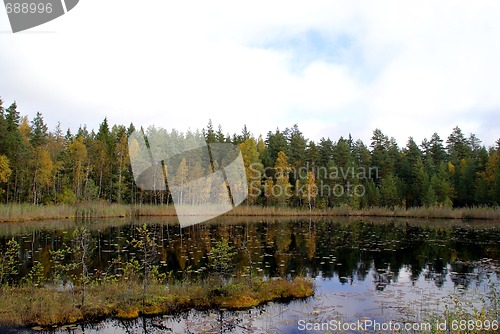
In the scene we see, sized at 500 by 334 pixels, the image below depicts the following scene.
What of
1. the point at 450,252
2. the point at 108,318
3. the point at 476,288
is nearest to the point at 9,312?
the point at 108,318

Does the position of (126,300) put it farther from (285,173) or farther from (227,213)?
(285,173)

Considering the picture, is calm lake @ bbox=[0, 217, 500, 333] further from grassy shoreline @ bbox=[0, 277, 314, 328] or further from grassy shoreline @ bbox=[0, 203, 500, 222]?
grassy shoreline @ bbox=[0, 203, 500, 222]

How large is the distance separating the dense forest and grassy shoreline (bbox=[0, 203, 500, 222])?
2.67 m

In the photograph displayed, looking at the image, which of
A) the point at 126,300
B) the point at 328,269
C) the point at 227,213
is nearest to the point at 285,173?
the point at 227,213

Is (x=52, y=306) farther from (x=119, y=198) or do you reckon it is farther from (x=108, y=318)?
(x=119, y=198)

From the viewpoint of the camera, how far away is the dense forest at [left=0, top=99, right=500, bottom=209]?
48.2 metres

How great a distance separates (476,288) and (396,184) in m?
51.1

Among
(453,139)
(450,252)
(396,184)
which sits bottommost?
(450,252)

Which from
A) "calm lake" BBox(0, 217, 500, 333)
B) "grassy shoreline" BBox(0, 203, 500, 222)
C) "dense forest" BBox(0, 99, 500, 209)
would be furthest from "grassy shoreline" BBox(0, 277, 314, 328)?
"dense forest" BBox(0, 99, 500, 209)

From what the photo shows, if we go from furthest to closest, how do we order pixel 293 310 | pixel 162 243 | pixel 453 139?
pixel 453 139 < pixel 162 243 < pixel 293 310

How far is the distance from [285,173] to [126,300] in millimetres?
49532

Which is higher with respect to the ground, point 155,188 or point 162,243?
point 155,188

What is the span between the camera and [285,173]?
192ft

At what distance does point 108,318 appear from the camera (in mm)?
9500
